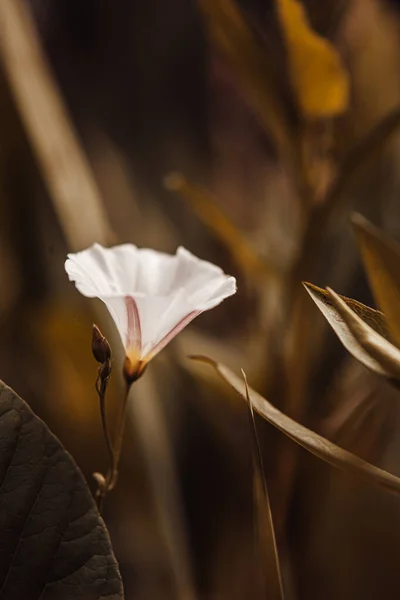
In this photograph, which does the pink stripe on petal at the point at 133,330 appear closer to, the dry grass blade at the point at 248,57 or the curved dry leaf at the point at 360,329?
the curved dry leaf at the point at 360,329

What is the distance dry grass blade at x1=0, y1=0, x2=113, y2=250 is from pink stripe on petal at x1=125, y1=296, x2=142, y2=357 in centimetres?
22

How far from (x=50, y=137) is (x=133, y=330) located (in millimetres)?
275

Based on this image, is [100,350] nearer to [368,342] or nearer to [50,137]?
[368,342]

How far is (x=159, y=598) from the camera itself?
38cm

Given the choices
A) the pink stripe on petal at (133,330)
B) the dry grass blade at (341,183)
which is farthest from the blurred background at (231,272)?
the pink stripe on petal at (133,330)

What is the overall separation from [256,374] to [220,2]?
153 millimetres

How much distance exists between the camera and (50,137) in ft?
1.37

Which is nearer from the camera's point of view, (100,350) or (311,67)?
(100,350)

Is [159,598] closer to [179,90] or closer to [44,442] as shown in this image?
[44,442]

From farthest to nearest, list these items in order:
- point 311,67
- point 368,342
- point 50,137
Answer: point 50,137, point 311,67, point 368,342

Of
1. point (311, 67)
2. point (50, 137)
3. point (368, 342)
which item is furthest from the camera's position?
point (50, 137)

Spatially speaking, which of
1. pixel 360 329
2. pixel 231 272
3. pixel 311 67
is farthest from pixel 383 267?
pixel 231 272

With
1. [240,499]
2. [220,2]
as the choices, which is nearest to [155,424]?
[240,499]

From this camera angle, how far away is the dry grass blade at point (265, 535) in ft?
0.48
